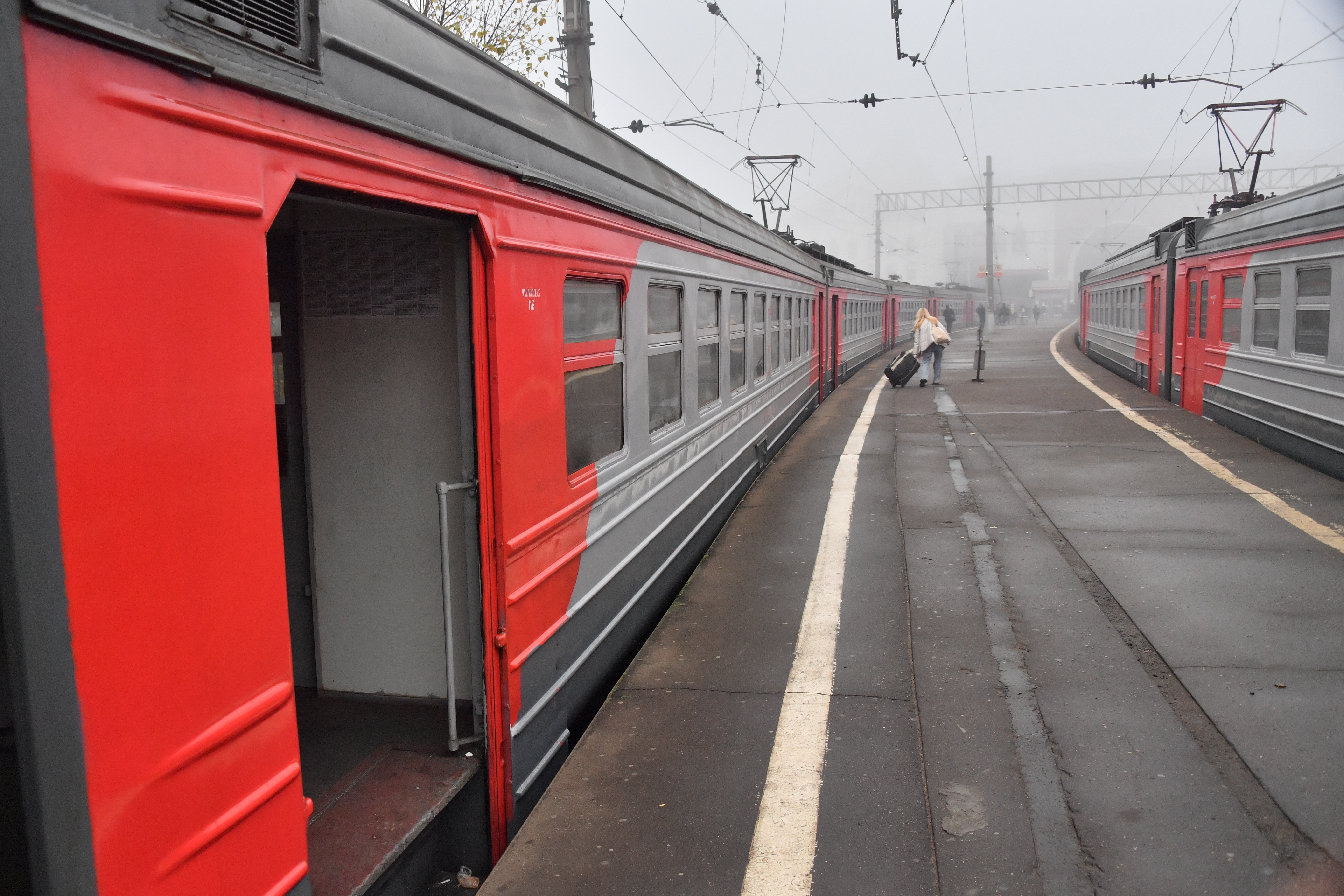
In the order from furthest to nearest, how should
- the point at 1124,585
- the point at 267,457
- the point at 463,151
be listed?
the point at 1124,585 < the point at 463,151 < the point at 267,457

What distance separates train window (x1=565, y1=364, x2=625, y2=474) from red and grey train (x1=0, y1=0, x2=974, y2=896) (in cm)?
2

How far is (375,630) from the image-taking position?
368cm

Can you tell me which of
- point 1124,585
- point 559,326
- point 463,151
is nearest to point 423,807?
point 559,326

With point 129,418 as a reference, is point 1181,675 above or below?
below

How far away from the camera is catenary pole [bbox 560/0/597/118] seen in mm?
11641

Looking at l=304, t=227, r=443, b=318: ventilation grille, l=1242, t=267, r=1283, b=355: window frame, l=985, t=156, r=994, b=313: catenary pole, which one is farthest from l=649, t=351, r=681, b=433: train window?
l=985, t=156, r=994, b=313: catenary pole

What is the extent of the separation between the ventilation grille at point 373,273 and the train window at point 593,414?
2.74 ft

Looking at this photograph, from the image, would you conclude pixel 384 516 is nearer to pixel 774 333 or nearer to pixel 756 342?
pixel 756 342

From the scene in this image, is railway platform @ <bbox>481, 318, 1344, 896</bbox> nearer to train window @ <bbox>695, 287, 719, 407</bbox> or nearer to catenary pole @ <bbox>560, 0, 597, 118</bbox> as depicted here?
train window @ <bbox>695, 287, 719, 407</bbox>

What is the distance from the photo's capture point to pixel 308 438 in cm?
366

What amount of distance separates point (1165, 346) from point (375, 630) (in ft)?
49.8

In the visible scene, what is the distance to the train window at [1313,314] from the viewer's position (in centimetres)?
902

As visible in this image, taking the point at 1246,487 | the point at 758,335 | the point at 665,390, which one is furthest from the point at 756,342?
the point at 1246,487

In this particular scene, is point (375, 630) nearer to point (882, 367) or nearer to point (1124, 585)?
point (1124, 585)
